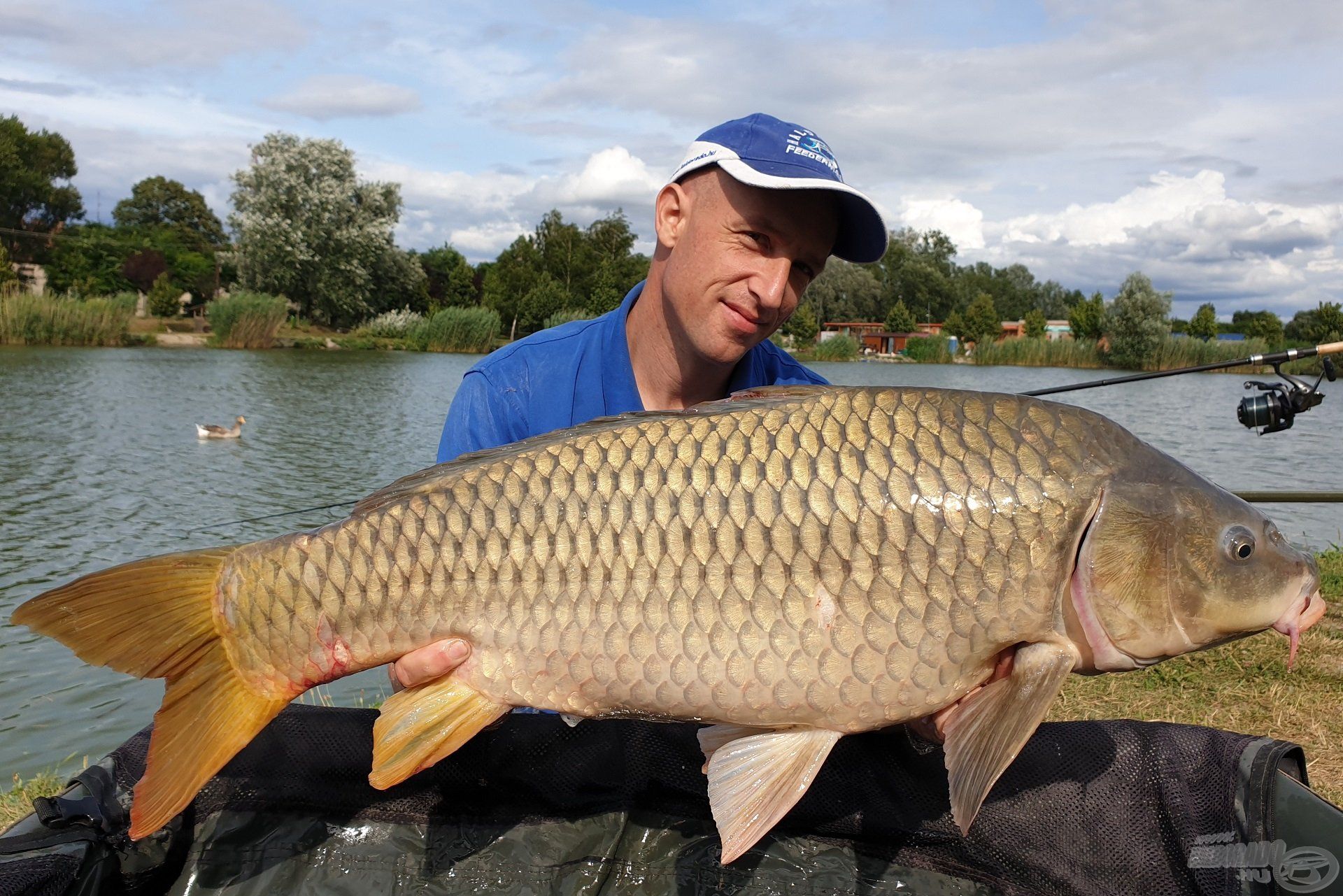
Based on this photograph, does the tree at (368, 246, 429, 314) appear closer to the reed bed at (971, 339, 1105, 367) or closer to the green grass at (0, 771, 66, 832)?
the reed bed at (971, 339, 1105, 367)

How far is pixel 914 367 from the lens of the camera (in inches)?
1085

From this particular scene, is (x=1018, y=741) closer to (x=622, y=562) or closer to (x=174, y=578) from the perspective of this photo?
(x=622, y=562)

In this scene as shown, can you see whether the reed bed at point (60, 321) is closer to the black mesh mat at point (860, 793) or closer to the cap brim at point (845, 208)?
the black mesh mat at point (860, 793)

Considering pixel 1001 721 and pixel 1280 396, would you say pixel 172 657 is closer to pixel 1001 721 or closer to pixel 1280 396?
pixel 1001 721

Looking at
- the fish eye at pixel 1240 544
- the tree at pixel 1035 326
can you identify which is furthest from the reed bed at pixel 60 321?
the tree at pixel 1035 326

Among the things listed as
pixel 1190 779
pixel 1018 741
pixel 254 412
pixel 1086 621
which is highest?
pixel 1086 621

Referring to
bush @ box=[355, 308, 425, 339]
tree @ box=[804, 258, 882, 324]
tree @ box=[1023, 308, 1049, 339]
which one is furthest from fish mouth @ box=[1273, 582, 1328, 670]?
tree @ box=[1023, 308, 1049, 339]

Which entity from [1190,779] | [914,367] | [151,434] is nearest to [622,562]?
[1190,779]

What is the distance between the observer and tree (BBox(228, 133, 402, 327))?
85.0 ft

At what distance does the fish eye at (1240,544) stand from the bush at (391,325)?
27.2 meters

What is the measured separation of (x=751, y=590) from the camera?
47.4 inches

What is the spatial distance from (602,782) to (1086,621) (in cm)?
81

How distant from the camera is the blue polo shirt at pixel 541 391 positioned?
1.83m

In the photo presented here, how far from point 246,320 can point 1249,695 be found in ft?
77.8
